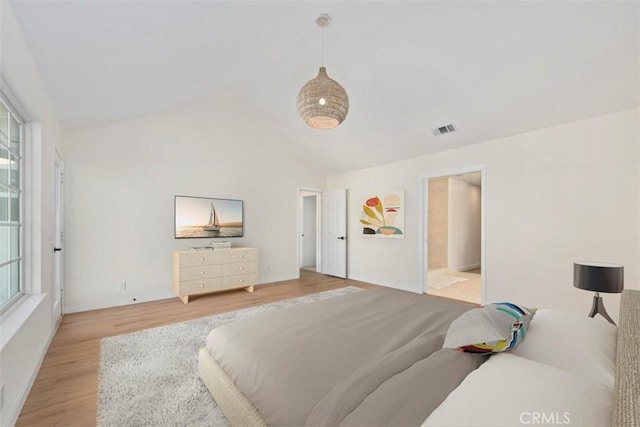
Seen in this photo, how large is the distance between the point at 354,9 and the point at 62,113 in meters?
3.30

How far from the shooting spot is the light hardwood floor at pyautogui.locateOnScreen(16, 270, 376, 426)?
1.74m

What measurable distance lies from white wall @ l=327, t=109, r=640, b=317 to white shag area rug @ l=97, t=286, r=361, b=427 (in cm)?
385

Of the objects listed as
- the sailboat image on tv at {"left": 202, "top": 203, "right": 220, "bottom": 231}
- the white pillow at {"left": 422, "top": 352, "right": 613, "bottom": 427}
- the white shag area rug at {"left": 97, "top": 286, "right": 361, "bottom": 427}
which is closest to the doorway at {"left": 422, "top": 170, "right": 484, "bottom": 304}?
the sailboat image on tv at {"left": 202, "top": 203, "right": 220, "bottom": 231}

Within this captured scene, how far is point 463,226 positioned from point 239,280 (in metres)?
5.83

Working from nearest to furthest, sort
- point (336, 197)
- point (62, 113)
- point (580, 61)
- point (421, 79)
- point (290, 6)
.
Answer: point (290, 6) → point (580, 61) → point (62, 113) → point (421, 79) → point (336, 197)

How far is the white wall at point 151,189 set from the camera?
3.66m

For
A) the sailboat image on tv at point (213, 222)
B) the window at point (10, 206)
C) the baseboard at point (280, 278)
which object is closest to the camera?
the window at point (10, 206)

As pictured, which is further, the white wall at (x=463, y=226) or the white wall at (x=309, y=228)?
the white wall at (x=309, y=228)

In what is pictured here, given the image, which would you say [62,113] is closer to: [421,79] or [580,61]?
[421,79]

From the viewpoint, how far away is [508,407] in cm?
76

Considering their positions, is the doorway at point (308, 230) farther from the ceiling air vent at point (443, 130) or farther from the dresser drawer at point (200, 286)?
the ceiling air vent at point (443, 130)

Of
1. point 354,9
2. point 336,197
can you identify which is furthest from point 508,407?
point 336,197

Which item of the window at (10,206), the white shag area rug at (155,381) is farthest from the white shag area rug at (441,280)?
the window at (10,206)

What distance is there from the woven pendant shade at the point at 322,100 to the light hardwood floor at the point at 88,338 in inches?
102
